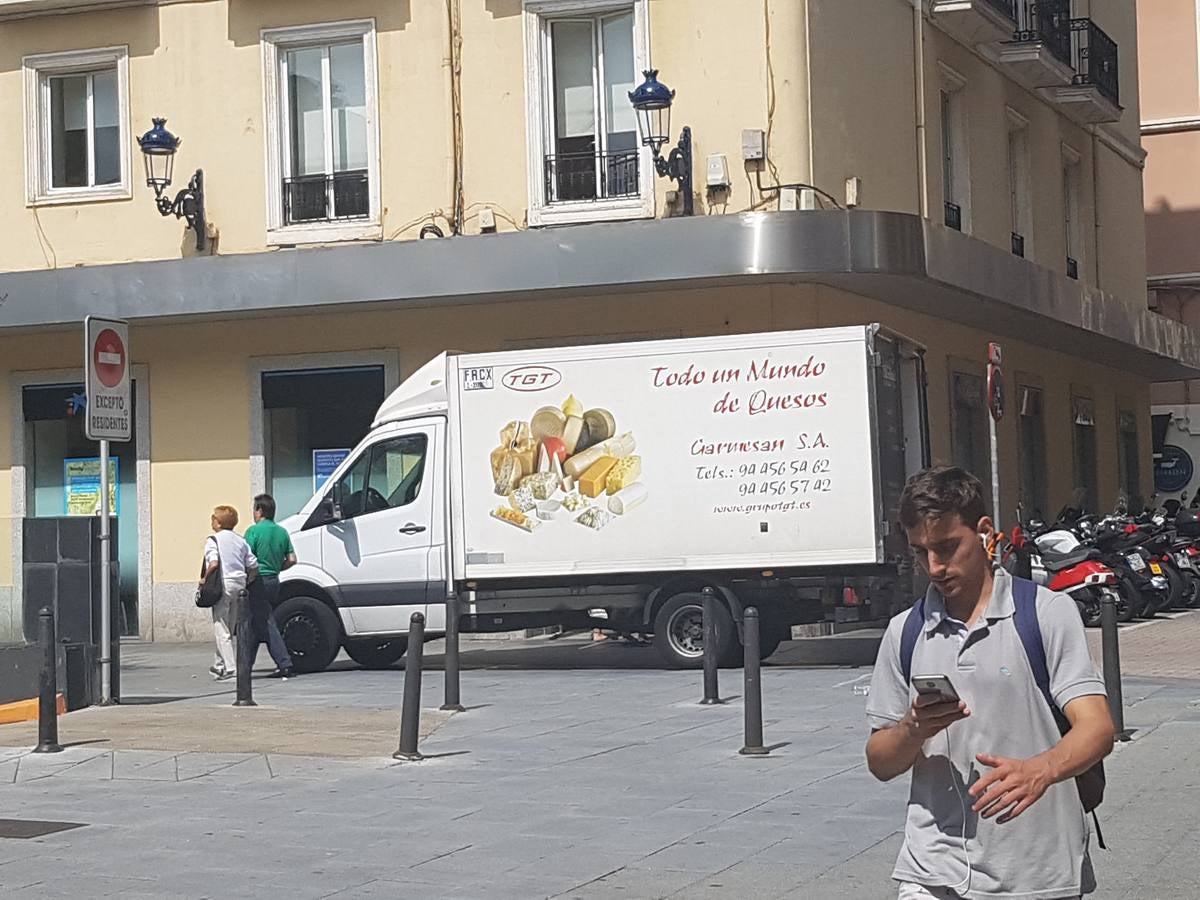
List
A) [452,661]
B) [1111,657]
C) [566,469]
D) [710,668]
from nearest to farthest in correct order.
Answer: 1. [1111,657]
2. [710,668]
3. [452,661]
4. [566,469]

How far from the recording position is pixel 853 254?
19.9 m

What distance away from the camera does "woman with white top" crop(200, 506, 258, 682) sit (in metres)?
17.4

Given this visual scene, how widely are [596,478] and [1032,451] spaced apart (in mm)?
13975

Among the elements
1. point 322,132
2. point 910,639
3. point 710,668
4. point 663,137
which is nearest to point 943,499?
point 910,639

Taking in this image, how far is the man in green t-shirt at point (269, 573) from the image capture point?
57.8 feet

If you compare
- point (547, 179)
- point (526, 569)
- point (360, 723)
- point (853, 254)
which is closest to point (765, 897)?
point (360, 723)

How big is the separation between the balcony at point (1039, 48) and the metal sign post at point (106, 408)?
14231 millimetres

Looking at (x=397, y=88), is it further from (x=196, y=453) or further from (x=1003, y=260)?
(x=1003, y=260)

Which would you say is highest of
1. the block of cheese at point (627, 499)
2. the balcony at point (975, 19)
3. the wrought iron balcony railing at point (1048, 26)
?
the wrought iron balcony railing at point (1048, 26)

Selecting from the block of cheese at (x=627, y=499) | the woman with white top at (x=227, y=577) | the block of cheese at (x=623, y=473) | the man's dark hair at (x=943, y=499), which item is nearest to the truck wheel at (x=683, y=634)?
the block of cheese at (x=627, y=499)

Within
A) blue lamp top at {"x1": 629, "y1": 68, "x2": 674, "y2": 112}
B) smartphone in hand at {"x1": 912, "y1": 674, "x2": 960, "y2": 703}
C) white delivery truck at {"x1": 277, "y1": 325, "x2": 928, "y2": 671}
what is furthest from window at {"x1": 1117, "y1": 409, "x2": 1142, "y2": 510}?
smartphone in hand at {"x1": 912, "y1": 674, "x2": 960, "y2": 703}

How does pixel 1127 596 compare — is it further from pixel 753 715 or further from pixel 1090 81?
pixel 753 715

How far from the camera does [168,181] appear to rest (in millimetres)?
22516

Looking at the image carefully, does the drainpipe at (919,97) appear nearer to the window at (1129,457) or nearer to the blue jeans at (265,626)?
the blue jeans at (265,626)
